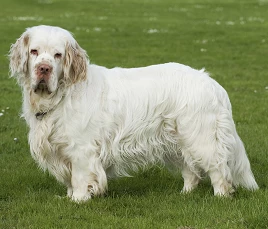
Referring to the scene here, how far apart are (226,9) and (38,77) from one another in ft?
110

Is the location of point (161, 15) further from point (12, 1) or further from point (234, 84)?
point (234, 84)

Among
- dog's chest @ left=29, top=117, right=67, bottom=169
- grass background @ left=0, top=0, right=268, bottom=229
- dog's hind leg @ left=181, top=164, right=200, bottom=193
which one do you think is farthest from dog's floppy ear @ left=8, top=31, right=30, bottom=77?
dog's hind leg @ left=181, top=164, right=200, bottom=193

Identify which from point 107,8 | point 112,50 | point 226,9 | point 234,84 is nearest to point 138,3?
point 107,8

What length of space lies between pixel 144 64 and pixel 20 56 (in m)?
11.9

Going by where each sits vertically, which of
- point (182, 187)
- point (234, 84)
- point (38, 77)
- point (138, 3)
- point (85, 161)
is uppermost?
point (38, 77)

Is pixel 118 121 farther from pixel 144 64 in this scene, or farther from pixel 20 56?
pixel 144 64

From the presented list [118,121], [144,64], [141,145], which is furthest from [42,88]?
[144,64]

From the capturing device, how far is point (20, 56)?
635cm

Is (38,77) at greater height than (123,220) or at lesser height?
greater

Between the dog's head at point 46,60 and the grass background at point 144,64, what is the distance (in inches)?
50.4

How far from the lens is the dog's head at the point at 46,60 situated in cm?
610

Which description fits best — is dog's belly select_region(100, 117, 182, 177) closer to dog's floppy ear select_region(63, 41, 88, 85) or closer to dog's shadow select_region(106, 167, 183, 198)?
dog's shadow select_region(106, 167, 183, 198)

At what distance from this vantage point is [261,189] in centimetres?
677

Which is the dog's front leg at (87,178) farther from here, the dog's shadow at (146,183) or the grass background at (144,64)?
the dog's shadow at (146,183)
